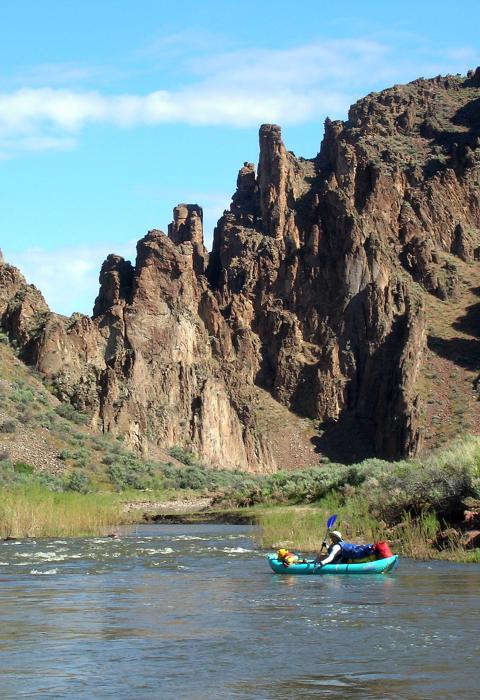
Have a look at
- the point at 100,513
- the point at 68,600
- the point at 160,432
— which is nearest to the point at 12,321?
the point at 160,432

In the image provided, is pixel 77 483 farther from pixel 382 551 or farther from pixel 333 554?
pixel 382 551

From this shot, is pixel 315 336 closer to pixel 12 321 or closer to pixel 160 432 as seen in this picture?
pixel 160 432

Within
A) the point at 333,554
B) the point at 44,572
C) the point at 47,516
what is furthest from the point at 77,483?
the point at 333,554

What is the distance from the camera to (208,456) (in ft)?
436

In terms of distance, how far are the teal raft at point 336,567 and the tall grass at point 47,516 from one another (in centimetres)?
1577

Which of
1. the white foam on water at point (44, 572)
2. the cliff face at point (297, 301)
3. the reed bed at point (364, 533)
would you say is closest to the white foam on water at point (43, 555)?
the white foam on water at point (44, 572)

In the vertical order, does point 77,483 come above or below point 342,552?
above

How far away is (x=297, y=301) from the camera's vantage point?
160 meters

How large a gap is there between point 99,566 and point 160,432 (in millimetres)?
95134

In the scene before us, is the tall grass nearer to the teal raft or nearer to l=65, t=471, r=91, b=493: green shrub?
the teal raft

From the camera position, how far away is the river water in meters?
16.4

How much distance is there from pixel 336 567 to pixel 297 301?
429 feet

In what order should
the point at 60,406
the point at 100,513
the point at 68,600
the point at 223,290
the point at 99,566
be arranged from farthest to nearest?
the point at 223,290 → the point at 60,406 → the point at 100,513 → the point at 99,566 → the point at 68,600

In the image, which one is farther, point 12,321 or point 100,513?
point 12,321
